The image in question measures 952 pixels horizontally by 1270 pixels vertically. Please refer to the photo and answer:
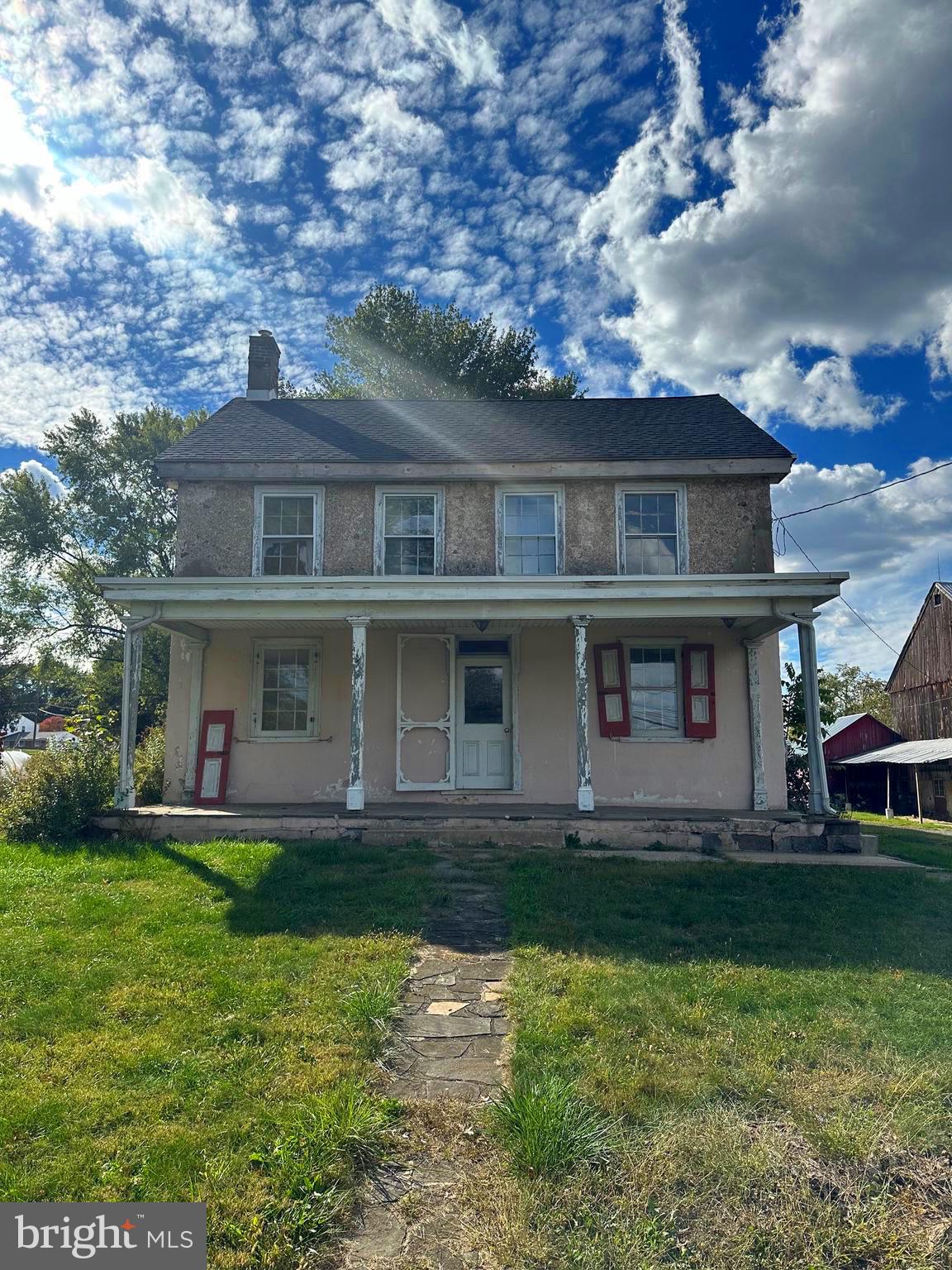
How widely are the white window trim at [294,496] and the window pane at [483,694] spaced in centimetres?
282

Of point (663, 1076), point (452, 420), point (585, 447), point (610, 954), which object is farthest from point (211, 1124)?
point (452, 420)

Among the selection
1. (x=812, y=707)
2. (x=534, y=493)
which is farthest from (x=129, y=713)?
(x=812, y=707)

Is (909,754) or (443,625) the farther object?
(909,754)

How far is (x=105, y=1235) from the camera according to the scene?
2682mm

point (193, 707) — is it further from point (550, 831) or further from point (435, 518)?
point (550, 831)

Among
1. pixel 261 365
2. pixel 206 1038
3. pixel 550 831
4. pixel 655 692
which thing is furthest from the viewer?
pixel 261 365

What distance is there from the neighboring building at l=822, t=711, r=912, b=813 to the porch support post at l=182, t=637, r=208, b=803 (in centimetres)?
2081

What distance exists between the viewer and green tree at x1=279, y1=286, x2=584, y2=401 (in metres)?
27.6

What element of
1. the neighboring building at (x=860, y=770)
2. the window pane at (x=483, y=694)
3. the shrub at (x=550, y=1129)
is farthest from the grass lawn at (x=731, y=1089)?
the neighboring building at (x=860, y=770)

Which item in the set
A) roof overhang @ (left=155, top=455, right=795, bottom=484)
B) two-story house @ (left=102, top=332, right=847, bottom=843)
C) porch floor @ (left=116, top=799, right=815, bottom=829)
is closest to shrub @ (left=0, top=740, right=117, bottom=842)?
porch floor @ (left=116, top=799, right=815, bottom=829)

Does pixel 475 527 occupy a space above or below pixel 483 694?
above

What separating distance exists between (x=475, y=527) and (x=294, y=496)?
2795 mm

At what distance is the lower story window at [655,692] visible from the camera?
11.3 m

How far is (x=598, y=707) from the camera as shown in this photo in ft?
37.0
